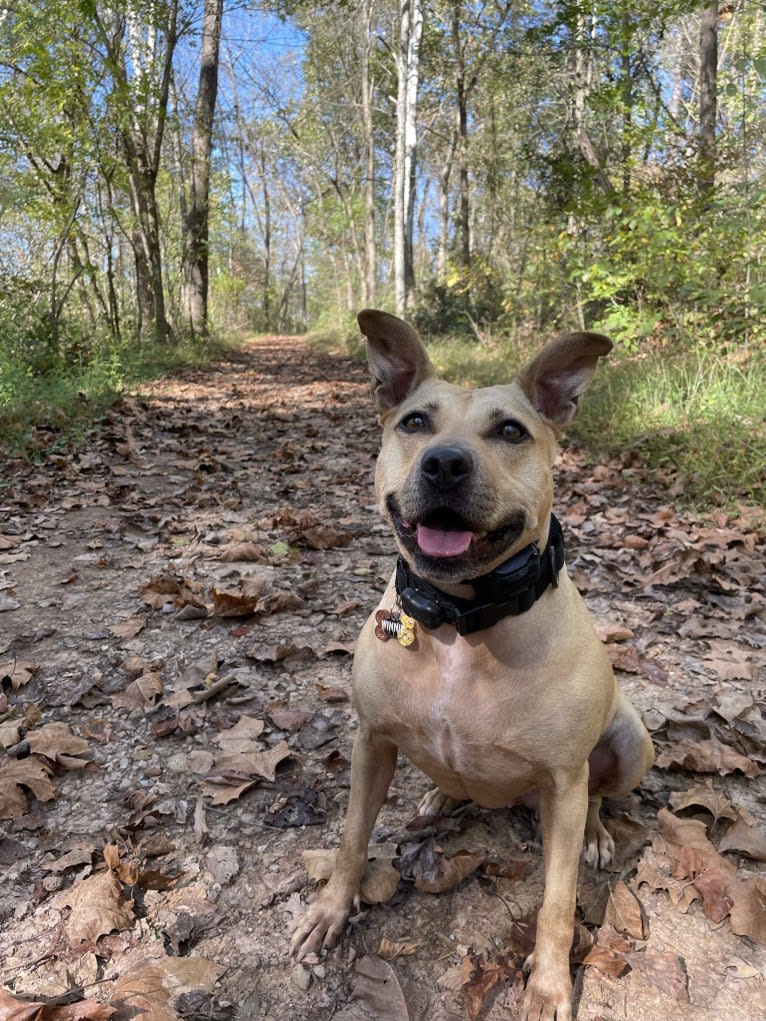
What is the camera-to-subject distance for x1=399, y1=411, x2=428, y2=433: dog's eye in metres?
2.19

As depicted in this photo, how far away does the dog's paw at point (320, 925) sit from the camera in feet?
6.73

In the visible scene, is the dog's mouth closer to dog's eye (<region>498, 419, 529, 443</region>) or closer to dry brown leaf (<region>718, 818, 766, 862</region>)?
dog's eye (<region>498, 419, 529, 443</region>)

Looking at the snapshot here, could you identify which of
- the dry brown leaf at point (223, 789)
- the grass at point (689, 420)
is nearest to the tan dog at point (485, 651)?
the dry brown leaf at point (223, 789)

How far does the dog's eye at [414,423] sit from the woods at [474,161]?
13.6 feet

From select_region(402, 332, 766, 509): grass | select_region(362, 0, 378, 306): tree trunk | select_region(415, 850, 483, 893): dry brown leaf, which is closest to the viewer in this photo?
select_region(415, 850, 483, 893): dry brown leaf

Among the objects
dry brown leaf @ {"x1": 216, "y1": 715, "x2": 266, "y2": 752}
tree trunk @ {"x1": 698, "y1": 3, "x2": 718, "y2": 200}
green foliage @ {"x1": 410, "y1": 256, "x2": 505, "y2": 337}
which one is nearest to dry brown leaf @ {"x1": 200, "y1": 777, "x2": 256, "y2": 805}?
dry brown leaf @ {"x1": 216, "y1": 715, "x2": 266, "y2": 752}

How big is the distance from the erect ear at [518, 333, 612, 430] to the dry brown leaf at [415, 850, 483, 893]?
1542 millimetres

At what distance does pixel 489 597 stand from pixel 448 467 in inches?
16.0

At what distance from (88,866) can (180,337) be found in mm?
15823

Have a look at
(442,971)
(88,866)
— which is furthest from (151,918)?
(442,971)

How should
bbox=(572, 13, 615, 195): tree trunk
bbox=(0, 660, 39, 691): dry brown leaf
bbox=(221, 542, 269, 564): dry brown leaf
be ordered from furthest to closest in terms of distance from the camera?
bbox=(572, 13, 615, 195): tree trunk → bbox=(221, 542, 269, 564): dry brown leaf → bbox=(0, 660, 39, 691): dry brown leaf

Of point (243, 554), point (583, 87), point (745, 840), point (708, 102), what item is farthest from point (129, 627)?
point (583, 87)

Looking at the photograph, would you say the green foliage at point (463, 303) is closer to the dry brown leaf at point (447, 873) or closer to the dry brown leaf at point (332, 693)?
the dry brown leaf at point (332, 693)

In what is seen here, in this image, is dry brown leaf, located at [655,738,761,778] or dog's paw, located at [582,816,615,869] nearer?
dog's paw, located at [582,816,615,869]
